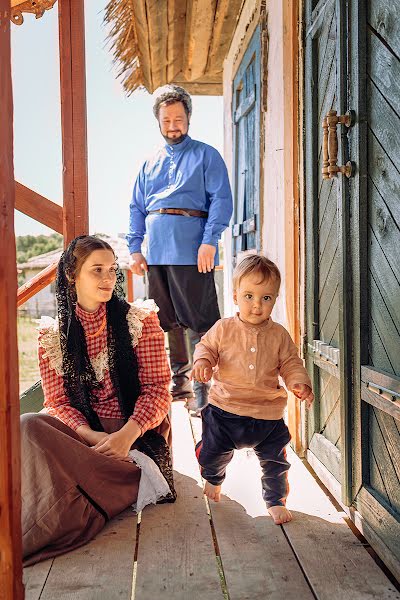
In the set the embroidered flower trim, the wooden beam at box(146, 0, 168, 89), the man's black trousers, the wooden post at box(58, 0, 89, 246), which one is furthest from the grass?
the embroidered flower trim

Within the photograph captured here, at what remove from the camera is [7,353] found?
147 cm

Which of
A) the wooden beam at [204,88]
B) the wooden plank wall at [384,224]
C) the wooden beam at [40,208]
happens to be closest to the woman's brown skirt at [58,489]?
the wooden plank wall at [384,224]

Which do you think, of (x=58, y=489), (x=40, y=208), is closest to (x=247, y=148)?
(x=40, y=208)

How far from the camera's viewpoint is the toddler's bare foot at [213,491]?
2699 mm

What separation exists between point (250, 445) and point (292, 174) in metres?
1.49

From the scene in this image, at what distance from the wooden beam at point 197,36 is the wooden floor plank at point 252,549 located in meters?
3.81

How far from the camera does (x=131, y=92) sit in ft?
20.9

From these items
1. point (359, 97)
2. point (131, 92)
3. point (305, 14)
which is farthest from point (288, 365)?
point (131, 92)

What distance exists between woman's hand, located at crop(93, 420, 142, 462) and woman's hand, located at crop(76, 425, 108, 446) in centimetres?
3

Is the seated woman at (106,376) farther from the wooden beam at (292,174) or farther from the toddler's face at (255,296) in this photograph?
the wooden beam at (292,174)

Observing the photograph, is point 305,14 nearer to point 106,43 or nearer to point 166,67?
point 106,43

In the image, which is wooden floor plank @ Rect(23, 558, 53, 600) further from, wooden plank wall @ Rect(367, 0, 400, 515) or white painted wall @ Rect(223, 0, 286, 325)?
white painted wall @ Rect(223, 0, 286, 325)

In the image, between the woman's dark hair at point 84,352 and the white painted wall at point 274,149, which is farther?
the white painted wall at point 274,149

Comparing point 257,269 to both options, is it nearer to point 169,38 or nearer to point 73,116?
point 73,116
